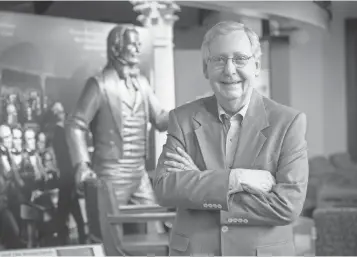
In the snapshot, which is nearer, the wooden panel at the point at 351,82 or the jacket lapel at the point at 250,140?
the jacket lapel at the point at 250,140

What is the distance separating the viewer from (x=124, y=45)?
163 inches

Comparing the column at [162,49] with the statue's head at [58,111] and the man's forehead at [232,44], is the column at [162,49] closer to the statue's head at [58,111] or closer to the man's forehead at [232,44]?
the statue's head at [58,111]

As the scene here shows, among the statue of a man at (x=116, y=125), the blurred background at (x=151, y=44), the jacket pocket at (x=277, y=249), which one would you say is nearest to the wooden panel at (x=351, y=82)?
the blurred background at (x=151, y=44)

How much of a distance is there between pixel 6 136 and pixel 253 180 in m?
2.47

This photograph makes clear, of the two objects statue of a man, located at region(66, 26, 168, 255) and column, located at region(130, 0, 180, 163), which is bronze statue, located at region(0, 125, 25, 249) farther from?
column, located at region(130, 0, 180, 163)

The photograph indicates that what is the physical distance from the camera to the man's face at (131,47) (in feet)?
13.5

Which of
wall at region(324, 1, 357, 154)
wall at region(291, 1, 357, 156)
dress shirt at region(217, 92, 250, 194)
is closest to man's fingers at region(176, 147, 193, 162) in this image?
dress shirt at region(217, 92, 250, 194)

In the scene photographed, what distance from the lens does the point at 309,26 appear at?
15.9 feet

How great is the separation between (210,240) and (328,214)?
8.77 ft

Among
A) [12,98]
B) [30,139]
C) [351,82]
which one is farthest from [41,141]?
[351,82]

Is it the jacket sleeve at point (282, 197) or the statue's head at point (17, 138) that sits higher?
the statue's head at point (17, 138)

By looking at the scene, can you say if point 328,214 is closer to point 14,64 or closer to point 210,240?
point 14,64

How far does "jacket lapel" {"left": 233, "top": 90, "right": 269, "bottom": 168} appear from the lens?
76.4 inches

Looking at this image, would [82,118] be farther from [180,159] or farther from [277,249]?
[277,249]
